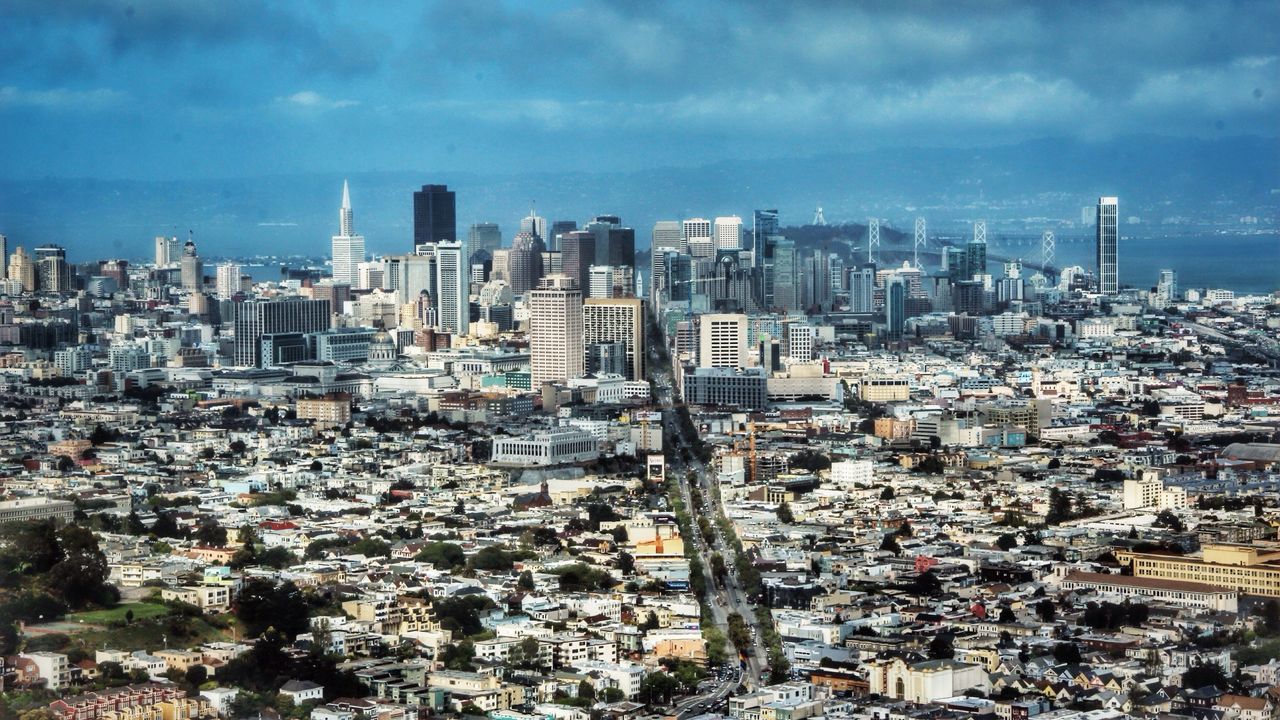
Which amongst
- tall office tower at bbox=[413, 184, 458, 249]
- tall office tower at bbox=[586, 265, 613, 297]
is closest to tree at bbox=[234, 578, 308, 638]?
tall office tower at bbox=[586, 265, 613, 297]

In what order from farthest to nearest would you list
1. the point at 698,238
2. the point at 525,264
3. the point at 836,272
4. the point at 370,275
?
the point at 836,272 < the point at 370,275 < the point at 698,238 < the point at 525,264

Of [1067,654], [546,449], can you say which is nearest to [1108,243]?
[546,449]

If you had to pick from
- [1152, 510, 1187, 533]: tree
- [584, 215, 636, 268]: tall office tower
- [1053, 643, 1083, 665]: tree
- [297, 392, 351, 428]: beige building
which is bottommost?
[1053, 643, 1083, 665]: tree

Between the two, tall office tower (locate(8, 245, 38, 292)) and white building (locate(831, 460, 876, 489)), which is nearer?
white building (locate(831, 460, 876, 489))

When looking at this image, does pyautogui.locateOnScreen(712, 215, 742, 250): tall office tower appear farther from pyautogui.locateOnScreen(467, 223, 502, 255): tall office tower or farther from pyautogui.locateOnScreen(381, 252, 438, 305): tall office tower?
pyautogui.locateOnScreen(381, 252, 438, 305): tall office tower

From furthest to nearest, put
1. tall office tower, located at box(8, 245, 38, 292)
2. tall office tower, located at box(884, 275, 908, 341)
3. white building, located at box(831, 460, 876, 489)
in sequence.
→ 1. tall office tower, located at box(884, 275, 908, 341)
2. tall office tower, located at box(8, 245, 38, 292)
3. white building, located at box(831, 460, 876, 489)

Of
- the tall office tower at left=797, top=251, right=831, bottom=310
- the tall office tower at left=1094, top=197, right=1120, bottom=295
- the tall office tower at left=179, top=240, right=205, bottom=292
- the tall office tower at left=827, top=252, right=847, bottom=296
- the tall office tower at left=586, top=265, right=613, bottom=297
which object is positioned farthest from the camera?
the tall office tower at left=1094, top=197, right=1120, bottom=295

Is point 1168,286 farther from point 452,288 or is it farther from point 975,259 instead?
point 452,288

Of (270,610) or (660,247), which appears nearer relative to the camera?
(270,610)

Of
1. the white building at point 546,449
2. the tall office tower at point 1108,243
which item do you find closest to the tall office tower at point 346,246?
the tall office tower at point 1108,243
